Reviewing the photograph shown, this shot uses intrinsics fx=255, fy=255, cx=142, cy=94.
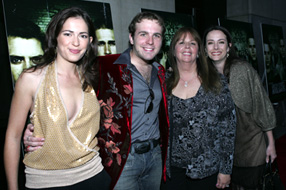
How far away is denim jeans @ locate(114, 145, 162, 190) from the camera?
183 cm

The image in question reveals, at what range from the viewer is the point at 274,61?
5.75 metres

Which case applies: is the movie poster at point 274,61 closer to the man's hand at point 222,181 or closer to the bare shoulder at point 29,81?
the man's hand at point 222,181

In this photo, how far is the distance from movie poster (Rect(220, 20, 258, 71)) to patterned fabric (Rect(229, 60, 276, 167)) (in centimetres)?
237

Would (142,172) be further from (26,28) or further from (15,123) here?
(26,28)

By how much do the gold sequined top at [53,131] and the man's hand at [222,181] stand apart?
1167mm

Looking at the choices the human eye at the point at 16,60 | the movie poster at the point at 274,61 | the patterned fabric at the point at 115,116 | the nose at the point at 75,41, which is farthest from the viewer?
the movie poster at the point at 274,61

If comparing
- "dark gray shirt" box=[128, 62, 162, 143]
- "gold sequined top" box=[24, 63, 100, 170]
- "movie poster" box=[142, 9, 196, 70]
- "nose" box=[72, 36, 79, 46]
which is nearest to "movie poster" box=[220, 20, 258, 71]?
"movie poster" box=[142, 9, 196, 70]

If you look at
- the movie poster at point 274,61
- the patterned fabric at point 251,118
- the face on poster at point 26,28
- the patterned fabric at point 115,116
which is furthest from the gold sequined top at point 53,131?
the movie poster at point 274,61

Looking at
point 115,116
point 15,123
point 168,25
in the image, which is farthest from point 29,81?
point 168,25

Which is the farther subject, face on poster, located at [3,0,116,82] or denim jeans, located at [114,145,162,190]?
face on poster, located at [3,0,116,82]

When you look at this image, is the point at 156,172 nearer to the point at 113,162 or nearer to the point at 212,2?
the point at 113,162

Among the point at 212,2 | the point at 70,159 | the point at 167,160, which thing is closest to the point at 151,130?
the point at 167,160

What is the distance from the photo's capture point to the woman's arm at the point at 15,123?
131 centimetres

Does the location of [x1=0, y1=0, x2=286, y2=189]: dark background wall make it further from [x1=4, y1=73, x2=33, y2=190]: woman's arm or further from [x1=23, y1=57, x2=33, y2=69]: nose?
[x1=4, y1=73, x2=33, y2=190]: woman's arm
